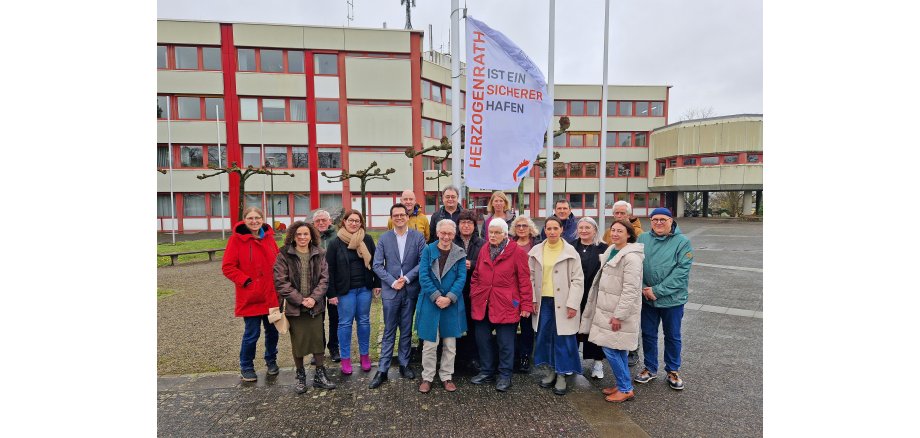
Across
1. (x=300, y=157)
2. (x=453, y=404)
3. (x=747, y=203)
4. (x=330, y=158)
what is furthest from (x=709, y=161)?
(x=453, y=404)

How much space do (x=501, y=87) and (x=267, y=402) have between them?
15.5 feet

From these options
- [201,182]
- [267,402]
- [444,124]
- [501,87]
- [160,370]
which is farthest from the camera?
[444,124]

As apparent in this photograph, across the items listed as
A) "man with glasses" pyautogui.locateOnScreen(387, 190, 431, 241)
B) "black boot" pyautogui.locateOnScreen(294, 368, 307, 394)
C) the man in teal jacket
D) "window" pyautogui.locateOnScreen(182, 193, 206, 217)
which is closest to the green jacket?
the man in teal jacket

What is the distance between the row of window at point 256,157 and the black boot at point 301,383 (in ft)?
87.6

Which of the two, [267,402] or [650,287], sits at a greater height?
[650,287]

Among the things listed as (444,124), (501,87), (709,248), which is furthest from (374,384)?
(444,124)

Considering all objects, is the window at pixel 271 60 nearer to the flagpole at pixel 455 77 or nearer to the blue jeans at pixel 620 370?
the flagpole at pixel 455 77

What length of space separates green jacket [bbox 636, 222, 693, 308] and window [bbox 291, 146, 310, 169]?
28.6 metres

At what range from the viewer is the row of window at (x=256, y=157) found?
28219 millimetres

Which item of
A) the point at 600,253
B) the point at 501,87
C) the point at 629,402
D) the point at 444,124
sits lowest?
the point at 629,402

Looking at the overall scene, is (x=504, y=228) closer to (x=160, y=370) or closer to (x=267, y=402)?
(x=267, y=402)

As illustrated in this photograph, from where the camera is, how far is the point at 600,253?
474 centimetres

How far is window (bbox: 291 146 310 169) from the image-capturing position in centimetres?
2925

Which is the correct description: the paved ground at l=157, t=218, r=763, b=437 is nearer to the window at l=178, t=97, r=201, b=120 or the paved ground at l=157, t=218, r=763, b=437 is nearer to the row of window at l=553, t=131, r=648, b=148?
the window at l=178, t=97, r=201, b=120
